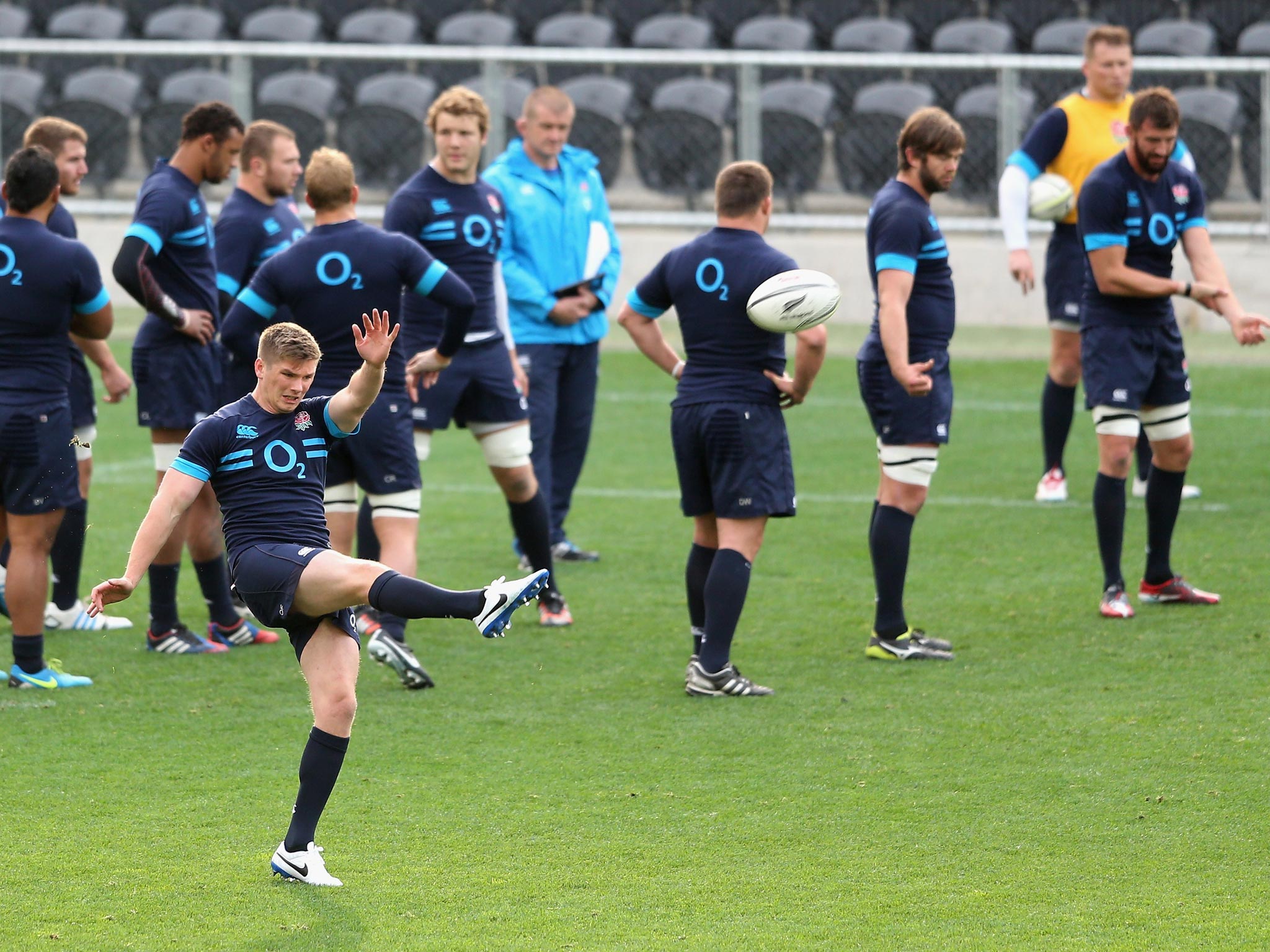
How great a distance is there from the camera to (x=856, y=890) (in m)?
4.31

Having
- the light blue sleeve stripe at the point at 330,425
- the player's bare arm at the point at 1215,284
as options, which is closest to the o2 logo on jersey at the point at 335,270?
the light blue sleeve stripe at the point at 330,425

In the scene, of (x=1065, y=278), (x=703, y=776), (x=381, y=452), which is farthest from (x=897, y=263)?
(x=1065, y=278)

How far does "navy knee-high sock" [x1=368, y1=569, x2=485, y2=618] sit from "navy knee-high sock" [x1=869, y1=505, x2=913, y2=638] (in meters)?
2.57

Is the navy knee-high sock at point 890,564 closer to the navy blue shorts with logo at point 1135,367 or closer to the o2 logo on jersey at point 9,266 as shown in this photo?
the navy blue shorts with logo at point 1135,367

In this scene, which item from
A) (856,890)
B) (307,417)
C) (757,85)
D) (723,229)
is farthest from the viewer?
(757,85)

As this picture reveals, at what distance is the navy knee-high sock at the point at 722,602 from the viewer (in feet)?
19.8

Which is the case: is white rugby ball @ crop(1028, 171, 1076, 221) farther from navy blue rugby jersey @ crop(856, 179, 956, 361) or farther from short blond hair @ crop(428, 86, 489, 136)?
short blond hair @ crop(428, 86, 489, 136)

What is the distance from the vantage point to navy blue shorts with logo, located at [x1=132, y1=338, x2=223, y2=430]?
6801 millimetres

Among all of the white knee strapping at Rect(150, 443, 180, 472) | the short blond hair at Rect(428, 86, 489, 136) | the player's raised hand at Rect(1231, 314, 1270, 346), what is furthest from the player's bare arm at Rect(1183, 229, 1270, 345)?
the white knee strapping at Rect(150, 443, 180, 472)

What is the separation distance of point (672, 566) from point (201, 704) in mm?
2784

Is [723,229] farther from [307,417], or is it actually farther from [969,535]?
[969,535]

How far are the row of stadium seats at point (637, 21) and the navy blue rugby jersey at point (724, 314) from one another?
11.7 metres

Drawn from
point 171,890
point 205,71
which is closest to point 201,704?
point 171,890

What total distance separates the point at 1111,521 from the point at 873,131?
333 inches
